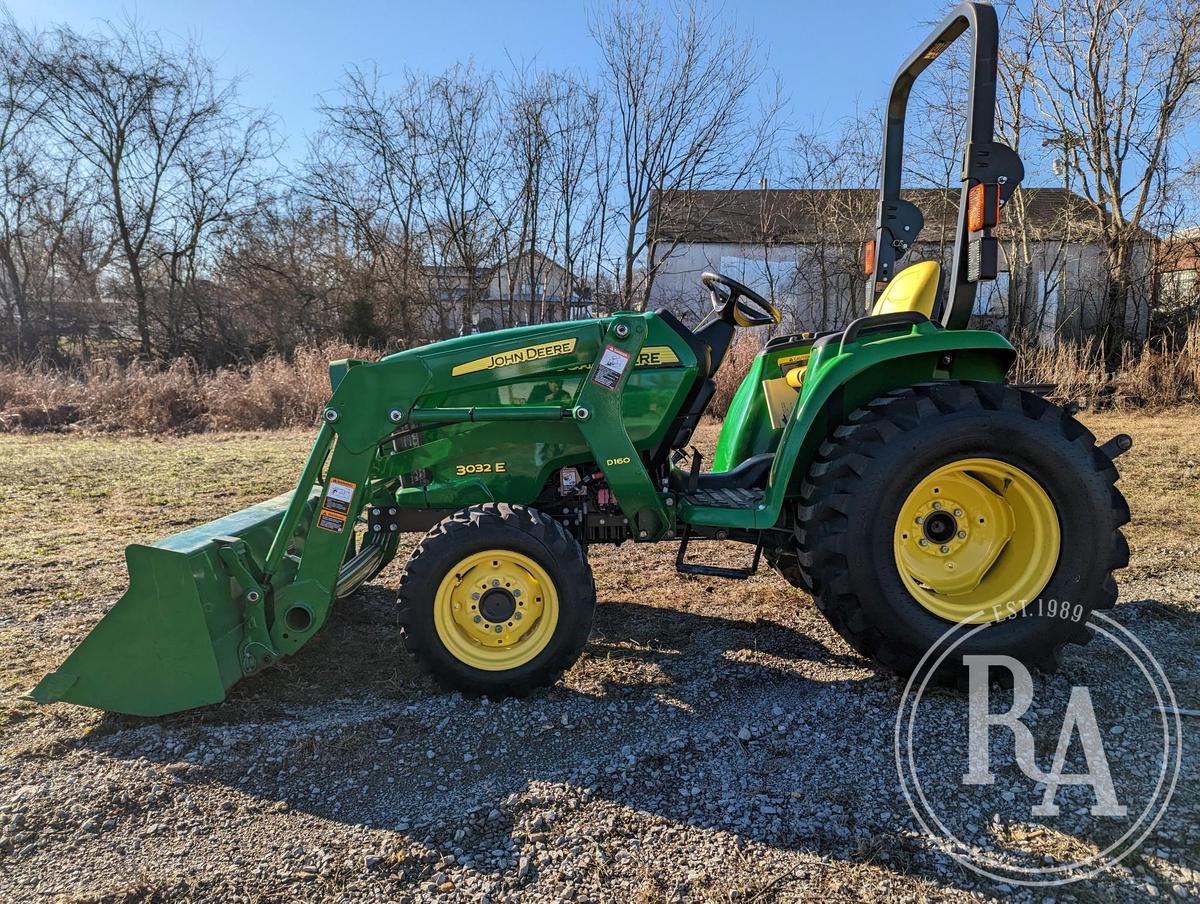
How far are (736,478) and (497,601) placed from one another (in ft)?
4.74

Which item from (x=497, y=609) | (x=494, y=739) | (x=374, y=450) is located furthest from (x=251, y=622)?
(x=494, y=739)

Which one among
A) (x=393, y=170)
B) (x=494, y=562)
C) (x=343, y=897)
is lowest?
(x=343, y=897)

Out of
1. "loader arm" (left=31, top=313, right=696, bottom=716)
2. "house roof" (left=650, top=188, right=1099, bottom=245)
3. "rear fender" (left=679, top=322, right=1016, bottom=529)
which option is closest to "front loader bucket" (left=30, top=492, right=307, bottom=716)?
"loader arm" (left=31, top=313, right=696, bottom=716)

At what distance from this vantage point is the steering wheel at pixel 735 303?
344cm

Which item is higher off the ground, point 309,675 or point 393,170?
point 393,170

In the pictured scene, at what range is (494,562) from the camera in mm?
2834

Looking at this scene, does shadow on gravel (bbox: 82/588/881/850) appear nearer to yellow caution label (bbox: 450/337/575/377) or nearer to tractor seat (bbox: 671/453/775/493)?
tractor seat (bbox: 671/453/775/493)

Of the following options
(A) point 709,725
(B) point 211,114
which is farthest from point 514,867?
(B) point 211,114

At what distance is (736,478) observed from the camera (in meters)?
3.64

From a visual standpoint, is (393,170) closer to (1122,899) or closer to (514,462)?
(514,462)

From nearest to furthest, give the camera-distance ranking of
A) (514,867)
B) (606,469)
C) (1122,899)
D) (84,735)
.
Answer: (1122,899)
(514,867)
(84,735)
(606,469)

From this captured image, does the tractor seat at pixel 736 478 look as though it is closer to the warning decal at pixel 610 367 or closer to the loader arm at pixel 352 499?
the loader arm at pixel 352 499

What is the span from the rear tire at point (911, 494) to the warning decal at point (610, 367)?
0.92 m

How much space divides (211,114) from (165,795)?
22008 millimetres
